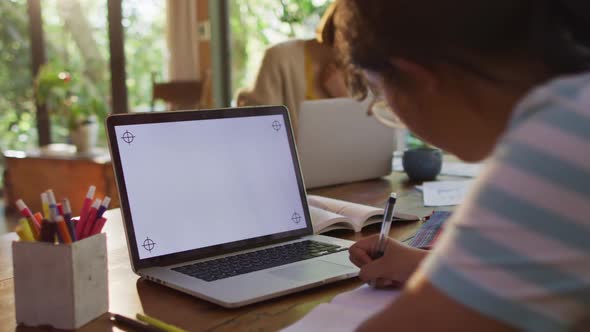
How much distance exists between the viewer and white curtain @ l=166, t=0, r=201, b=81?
5.05 metres

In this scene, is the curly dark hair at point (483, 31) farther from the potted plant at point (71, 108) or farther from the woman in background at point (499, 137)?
the potted plant at point (71, 108)

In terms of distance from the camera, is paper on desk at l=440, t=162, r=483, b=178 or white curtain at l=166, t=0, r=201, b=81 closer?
paper on desk at l=440, t=162, r=483, b=178

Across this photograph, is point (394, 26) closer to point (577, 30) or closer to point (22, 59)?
point (577, 30)

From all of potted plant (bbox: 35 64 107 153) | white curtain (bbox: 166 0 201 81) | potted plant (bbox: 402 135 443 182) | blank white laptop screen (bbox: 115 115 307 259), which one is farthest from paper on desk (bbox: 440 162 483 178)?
white curtain (bbox: 166 0 201 81)

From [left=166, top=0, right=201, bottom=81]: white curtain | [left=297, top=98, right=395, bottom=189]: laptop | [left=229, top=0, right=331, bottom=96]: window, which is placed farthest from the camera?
[left=166, top=0, right=201, bottom=81]: white curtain

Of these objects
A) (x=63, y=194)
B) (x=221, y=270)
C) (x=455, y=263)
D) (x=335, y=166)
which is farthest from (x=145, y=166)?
(x=63, y=194)

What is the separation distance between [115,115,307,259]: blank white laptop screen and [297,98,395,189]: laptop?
0.48m

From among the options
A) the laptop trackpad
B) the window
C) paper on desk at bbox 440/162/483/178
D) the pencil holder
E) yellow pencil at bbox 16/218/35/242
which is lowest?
paper on desk at bbox 440/162/483/178

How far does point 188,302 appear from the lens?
80 centimetres

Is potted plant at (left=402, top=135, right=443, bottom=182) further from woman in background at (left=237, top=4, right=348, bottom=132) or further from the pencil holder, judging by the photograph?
the pencil holder

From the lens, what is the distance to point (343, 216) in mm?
1163

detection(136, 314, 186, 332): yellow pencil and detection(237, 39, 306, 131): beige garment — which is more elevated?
detection(237, 39, 306, 131): beige garment

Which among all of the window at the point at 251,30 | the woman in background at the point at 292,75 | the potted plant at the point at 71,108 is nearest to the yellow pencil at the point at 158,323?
the woman in background at the point at 292,75

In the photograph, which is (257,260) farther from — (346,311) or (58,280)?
(58,280)
